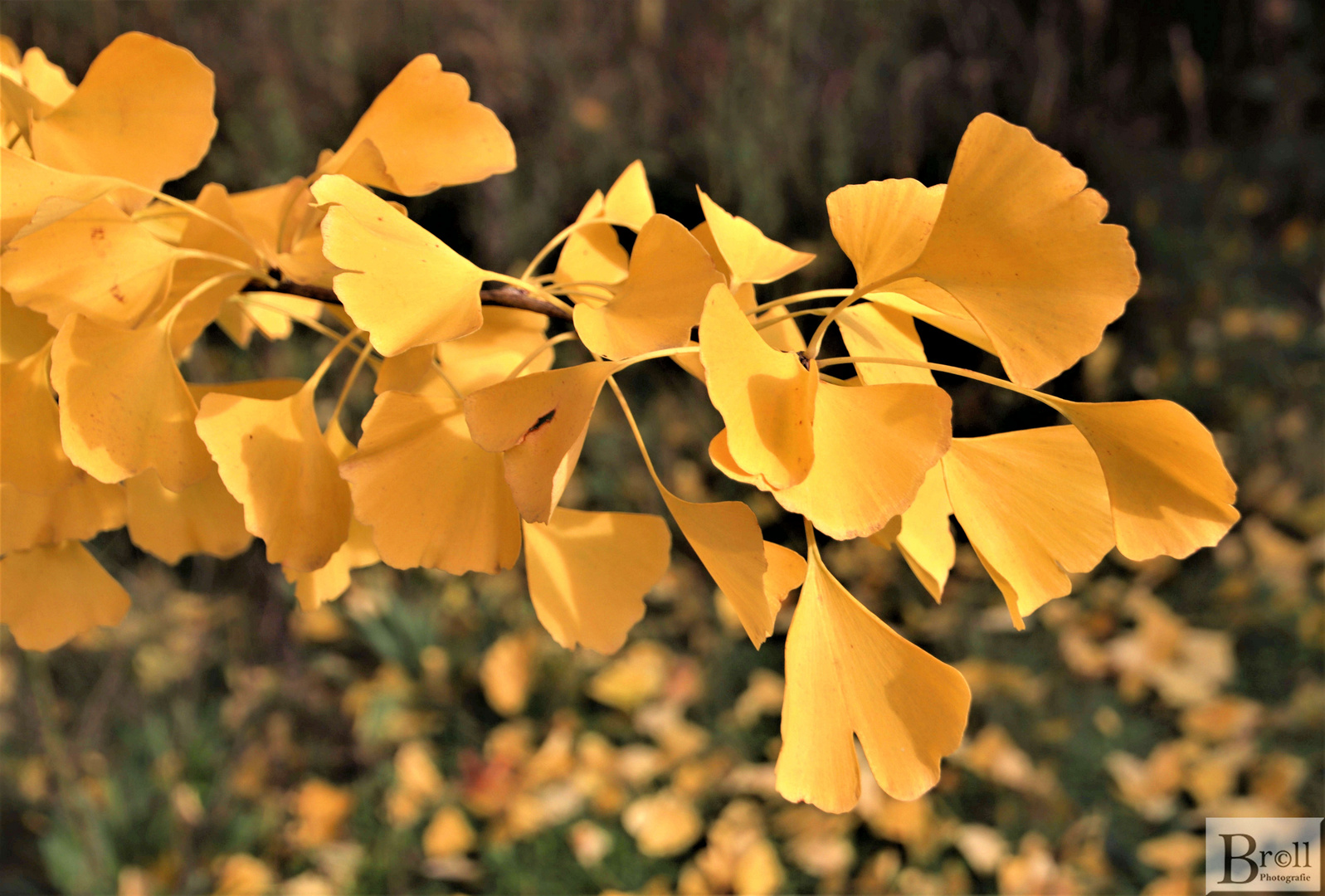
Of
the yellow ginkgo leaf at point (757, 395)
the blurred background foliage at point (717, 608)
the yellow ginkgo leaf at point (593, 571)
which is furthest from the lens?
the blurred background foliage at point (717, 608)

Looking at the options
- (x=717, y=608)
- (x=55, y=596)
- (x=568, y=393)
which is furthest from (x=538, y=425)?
(x=717, y=608)

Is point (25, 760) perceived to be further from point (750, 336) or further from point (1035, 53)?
point (1035, 53)

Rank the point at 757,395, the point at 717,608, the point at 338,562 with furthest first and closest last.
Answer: the point at 717,608 → the point at 338,562 → the point at 757,395

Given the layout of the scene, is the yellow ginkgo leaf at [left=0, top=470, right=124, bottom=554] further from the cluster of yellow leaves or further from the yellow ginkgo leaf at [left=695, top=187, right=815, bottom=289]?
the yellow ginkgo leaf at [left=695, top=187, right=815, bottom=289]

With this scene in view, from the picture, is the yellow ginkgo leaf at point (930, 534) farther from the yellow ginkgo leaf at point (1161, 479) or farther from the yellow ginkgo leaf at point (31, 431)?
the yellow ginkgo leaf at point (31, 431)

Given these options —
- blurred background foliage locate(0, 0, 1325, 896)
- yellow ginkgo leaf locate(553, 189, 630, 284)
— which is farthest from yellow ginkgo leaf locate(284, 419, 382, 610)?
blurred background foliage locate(0, 0, 1325, 896)

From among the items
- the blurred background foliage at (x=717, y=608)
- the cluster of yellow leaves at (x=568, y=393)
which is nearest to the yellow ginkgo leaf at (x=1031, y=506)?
the cluster of yellow leaves at (x=568, y=393)

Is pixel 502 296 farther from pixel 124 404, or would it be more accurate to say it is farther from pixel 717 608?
pixel 717 608
